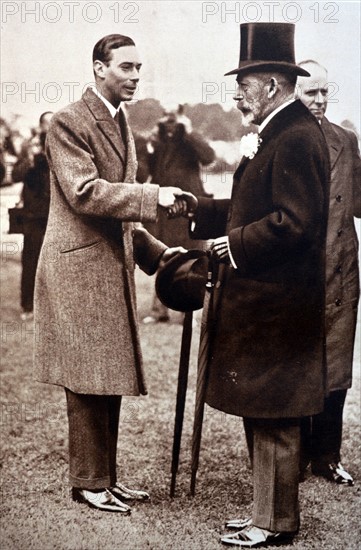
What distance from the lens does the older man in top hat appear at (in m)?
3.33

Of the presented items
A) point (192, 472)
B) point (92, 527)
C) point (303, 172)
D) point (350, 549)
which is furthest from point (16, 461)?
point (303, 172)

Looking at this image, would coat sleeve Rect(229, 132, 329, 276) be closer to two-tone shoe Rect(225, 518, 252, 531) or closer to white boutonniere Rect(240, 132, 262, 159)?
white boutonniere Rect(240, 132, 262, 159)

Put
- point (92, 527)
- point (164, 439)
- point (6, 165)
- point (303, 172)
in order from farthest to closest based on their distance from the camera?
1. point (164, 439)
2. point (6, 165)
3. point (92, 527)
4. point (303, 172)

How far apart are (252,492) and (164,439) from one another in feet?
1.94

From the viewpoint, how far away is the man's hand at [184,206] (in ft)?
11.9

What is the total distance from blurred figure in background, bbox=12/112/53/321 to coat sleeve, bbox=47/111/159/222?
11.5 inches

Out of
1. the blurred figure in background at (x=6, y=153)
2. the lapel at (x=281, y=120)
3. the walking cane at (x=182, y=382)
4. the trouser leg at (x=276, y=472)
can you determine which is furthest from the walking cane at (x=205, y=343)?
the blurred figure in background at (x=6, y=153)

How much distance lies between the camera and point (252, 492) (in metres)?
3.88

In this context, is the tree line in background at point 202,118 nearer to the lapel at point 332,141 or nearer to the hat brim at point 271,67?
the hat brim at point 271,67

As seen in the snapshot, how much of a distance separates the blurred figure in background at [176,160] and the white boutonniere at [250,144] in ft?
1.15

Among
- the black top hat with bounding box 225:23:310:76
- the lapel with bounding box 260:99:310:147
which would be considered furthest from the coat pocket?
the black top hat with bounding box 225:23:310:76

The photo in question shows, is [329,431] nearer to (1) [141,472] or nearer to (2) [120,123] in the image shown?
(1) [141,472]

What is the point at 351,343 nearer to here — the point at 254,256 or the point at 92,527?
the point at 254,256

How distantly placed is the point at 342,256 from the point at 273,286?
1.84 feet
